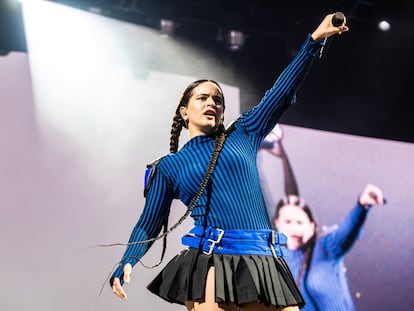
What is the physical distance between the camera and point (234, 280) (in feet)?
4.78

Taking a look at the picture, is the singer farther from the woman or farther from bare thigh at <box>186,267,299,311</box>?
the woman

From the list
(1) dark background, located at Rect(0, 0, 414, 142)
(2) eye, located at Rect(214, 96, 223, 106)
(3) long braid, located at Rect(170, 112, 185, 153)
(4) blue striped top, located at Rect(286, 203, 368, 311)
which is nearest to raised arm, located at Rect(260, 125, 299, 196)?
(1) dark background, located at Rect(0, 0, 414, 142)

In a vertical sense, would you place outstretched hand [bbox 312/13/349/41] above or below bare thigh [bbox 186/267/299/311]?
above

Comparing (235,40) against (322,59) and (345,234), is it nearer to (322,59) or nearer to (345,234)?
(322,59)

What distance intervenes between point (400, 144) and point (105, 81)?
6.58 feet

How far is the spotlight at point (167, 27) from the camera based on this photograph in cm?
346

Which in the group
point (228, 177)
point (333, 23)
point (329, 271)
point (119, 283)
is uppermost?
point (333, 23)

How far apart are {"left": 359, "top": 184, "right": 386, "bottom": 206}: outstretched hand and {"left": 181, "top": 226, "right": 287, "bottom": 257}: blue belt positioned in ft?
7.34

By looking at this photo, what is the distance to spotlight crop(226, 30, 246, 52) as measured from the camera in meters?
3.59

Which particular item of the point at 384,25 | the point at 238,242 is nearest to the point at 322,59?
the point at 384,25

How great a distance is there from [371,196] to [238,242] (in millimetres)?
2379

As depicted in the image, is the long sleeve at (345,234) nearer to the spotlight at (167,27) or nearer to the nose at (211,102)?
the spotlight at (167,27)

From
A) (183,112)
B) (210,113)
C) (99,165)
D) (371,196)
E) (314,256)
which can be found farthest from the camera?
(371,196)

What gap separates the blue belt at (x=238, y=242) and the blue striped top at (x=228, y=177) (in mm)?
23
